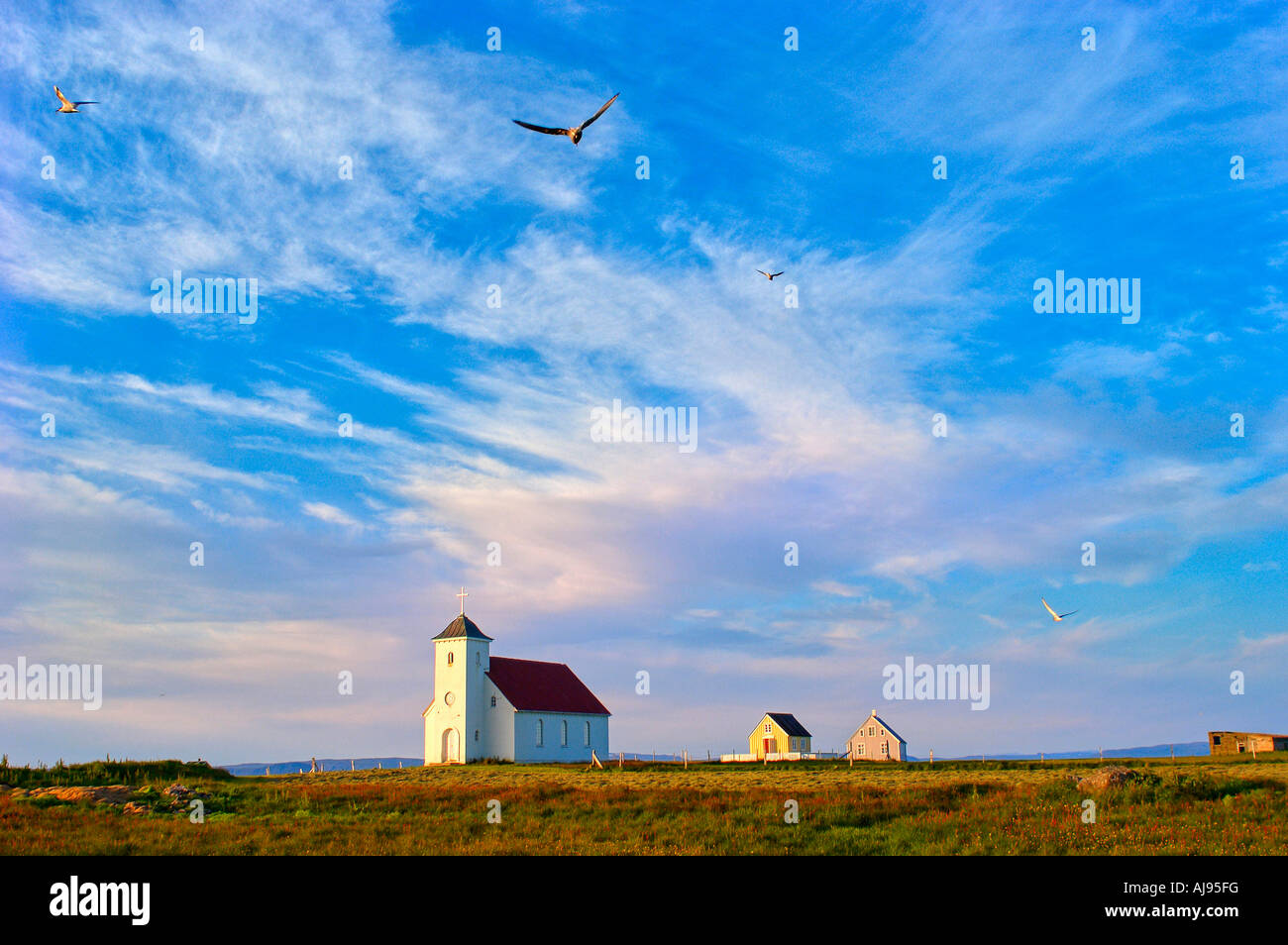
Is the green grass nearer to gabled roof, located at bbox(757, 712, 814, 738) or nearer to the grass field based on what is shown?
the grass field

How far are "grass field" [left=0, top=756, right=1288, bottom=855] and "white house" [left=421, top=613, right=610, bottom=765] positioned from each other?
35.6 metres

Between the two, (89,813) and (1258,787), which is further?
(89,813)

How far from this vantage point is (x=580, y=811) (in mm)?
29203

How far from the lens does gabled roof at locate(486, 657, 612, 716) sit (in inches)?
2997

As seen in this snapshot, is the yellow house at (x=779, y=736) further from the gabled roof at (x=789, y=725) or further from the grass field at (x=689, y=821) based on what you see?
the grass field at (x=689, y=821)

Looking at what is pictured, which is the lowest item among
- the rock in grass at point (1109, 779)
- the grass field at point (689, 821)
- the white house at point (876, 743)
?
the white house at point (876, 743)

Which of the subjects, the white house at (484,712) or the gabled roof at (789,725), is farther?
the gabled roof at (789,725)

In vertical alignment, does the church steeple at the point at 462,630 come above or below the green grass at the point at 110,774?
above

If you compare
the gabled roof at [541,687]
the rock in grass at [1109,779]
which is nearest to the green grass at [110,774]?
the gabled roof at [541,687]

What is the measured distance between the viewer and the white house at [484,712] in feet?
242
